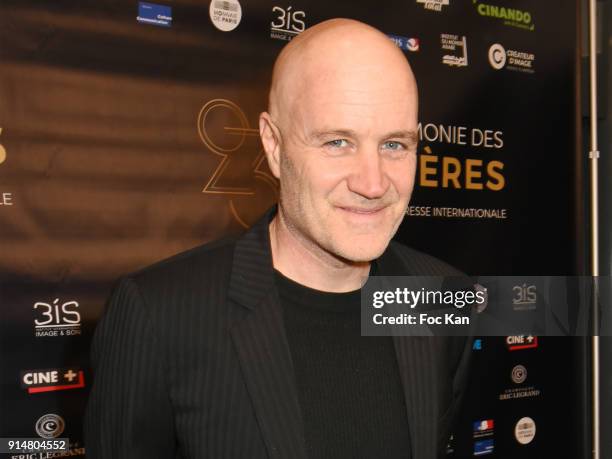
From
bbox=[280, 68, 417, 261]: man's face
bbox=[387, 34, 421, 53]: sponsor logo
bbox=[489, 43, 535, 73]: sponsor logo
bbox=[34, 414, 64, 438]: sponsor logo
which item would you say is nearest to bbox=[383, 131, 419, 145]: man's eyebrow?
bbox=[280, 68, 417, 261]: man's face

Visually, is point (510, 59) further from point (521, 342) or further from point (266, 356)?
point (266, 356)

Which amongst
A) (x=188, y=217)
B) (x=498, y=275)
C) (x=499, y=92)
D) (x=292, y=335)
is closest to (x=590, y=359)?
(x=498, y=275)

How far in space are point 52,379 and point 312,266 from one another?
51.6 inches

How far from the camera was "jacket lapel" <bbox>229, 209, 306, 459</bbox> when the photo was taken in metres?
1.31

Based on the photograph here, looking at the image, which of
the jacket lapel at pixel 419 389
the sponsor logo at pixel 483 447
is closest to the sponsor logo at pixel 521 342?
the sponsor logo at pixel 483 447

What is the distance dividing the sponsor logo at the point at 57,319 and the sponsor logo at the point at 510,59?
2493 millimetres

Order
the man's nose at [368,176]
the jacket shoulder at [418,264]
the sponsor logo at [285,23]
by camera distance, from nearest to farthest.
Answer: the man's nose at [368,176] < the jacket shoulder at [418,264] < the sponsor logo at [285,23]

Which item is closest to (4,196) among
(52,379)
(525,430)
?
(52,379)

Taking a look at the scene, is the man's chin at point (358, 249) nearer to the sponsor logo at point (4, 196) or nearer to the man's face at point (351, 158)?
the man's face at point (351, 158)

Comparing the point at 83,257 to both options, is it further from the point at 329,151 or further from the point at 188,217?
the point at 329,151

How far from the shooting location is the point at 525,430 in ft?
11.2

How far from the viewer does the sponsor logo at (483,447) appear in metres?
3.22

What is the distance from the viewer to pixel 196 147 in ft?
8.28

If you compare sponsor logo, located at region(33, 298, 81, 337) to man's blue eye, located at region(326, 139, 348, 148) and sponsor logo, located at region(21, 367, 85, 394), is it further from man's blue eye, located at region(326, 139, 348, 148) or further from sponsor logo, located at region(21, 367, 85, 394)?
man's blue eye, located at region(326, 139, 348, 148)
